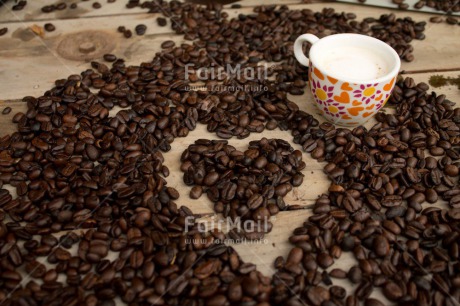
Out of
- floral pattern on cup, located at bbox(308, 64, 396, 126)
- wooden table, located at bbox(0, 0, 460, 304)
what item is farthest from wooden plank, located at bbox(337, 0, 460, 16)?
floral pattern on cup, located at bbox(308, 64, 396, 126)

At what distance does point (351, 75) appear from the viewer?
1.58 m

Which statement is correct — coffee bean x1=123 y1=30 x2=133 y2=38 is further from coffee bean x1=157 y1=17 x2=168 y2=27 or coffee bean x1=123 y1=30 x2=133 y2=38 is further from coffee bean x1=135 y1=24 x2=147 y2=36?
coffee bean x1=157 y1=17 x2=168 y2=27

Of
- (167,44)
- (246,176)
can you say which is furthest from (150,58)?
(246,176)

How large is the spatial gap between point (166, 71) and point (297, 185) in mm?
757

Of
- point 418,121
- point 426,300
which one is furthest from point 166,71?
point 426,300

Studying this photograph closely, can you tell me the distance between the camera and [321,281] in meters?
1.27

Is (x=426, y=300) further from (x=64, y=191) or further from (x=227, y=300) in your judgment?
(x=64, y=191)

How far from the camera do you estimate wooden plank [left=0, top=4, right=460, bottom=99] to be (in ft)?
6.31

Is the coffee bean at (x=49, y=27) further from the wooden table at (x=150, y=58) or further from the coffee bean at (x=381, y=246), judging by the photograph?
the coffee bean at (x=381, y=246)

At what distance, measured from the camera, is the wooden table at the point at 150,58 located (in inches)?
56.7

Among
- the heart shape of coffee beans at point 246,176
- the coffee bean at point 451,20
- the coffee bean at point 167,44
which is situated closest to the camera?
the heart shape of coffee beans at point 246,176

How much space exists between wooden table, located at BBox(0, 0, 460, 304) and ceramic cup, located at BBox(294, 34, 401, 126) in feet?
0.62

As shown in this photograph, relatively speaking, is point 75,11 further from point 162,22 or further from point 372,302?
point 372,302

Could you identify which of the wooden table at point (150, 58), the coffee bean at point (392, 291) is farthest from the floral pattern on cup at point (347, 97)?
the coffee bean at point (392, 291)
